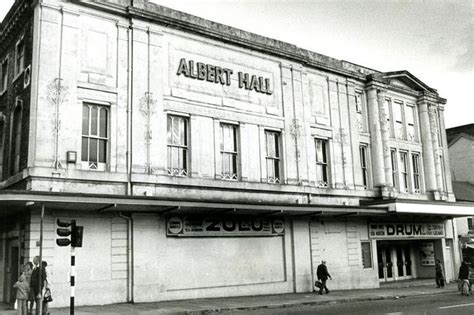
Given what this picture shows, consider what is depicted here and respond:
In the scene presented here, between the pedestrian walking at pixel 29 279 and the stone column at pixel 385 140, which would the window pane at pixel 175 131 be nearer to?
the pedestrian walking at pixel 29 279

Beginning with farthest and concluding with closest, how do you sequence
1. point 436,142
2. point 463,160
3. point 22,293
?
point 463,160 < point 436,142 < point 22,293

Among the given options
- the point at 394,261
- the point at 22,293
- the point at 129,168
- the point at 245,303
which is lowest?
the point at 245,303

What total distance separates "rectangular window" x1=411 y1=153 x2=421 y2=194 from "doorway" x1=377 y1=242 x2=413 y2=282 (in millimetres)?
3458

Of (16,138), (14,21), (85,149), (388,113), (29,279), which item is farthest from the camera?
(388,113)

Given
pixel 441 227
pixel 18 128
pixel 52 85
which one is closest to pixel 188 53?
pixel 52 85

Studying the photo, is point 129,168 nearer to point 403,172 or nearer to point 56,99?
point 56,99

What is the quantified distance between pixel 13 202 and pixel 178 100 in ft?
25.7

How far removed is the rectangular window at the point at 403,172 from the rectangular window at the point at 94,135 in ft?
58.1

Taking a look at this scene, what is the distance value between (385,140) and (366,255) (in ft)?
21.7

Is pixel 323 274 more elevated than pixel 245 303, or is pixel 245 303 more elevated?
pixel 323 274

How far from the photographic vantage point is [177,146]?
20078mm

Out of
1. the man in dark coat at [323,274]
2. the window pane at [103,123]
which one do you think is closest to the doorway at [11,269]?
the window pane at [103,123]

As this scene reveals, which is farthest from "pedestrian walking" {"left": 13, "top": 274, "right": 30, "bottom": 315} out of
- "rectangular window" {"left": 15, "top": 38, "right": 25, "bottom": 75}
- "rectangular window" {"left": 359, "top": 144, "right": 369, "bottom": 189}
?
"rectangular window" {"left": 359, "top": 144, "right": 369, "bottom": 189}

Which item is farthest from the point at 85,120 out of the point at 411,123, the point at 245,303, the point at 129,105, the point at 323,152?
the point at 411,123
